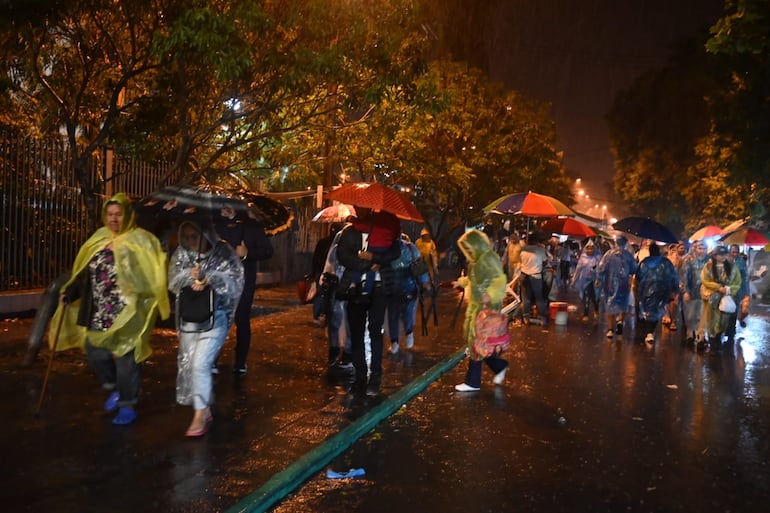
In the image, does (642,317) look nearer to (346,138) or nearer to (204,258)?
(346,138)

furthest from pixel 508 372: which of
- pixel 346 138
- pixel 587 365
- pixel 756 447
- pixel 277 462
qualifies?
pixel 346 138

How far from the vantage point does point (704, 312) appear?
12609 mm

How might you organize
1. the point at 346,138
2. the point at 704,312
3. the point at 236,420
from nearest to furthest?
1. the point at 236,420
2. the point at 704,312
3. the point at 346,138

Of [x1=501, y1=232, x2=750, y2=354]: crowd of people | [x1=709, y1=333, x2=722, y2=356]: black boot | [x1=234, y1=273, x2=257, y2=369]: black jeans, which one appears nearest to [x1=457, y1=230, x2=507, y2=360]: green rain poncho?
[x1=234, y1=273, x2=257, y2=369]: black jeans

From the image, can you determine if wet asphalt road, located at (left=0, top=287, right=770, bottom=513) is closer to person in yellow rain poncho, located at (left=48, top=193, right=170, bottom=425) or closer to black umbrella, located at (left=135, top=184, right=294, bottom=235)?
person in yellow rain poncho, located at (left=48, top=193, right=170, bottom=425)

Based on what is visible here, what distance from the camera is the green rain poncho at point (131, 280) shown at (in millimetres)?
5809

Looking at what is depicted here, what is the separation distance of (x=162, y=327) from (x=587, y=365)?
6.26m

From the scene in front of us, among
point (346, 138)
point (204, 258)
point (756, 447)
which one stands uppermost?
point (346, 138)

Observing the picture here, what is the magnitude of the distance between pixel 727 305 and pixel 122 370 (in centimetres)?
973

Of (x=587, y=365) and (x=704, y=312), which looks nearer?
(x=587, y=365)

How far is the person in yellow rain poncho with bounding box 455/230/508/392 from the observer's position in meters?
7.84

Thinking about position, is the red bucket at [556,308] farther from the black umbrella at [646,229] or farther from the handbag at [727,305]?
the handbag at [727,305]

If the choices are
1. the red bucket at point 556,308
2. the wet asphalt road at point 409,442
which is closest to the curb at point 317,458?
the wet asphalt road at point 409,442

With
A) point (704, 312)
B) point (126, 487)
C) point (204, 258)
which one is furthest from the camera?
point (704, 312)
